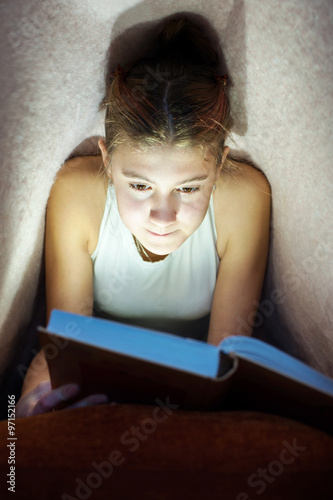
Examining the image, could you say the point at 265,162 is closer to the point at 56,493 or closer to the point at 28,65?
the point at 28,65

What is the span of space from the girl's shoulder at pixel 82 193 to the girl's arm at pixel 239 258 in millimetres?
277

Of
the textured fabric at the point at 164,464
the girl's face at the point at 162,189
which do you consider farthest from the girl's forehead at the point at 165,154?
the textured fabric at the point at 164,464

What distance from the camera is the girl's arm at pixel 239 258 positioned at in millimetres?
1018

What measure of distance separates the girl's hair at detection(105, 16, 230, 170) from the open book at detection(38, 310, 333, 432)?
1.18ft

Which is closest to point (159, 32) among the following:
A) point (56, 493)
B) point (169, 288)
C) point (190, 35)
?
point (190, 35)

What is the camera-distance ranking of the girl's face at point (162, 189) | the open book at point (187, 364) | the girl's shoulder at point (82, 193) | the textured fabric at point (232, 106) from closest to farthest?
the open book at point (187, 364)
the textured fabric at point (232, 106)
the girl's face at point (162, 189)
the girl's shoulder at point (82, 193)

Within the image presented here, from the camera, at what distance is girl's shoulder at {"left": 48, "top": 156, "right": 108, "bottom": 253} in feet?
3.16

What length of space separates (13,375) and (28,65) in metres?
0.76

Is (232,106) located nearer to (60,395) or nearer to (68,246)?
(68,246)

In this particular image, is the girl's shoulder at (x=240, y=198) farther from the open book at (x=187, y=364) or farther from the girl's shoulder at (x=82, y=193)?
the open book at (x=187, y=364)

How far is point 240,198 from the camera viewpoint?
102 centimetres

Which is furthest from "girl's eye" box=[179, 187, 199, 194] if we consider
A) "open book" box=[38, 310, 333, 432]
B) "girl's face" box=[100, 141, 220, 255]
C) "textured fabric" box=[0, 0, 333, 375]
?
"open book" box=[38, 310, 333, 432]

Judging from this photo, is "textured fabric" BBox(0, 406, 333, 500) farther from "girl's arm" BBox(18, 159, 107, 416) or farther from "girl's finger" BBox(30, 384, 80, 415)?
"girl's arm" BBox(18, 159, 107, 416)

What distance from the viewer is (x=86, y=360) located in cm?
62
